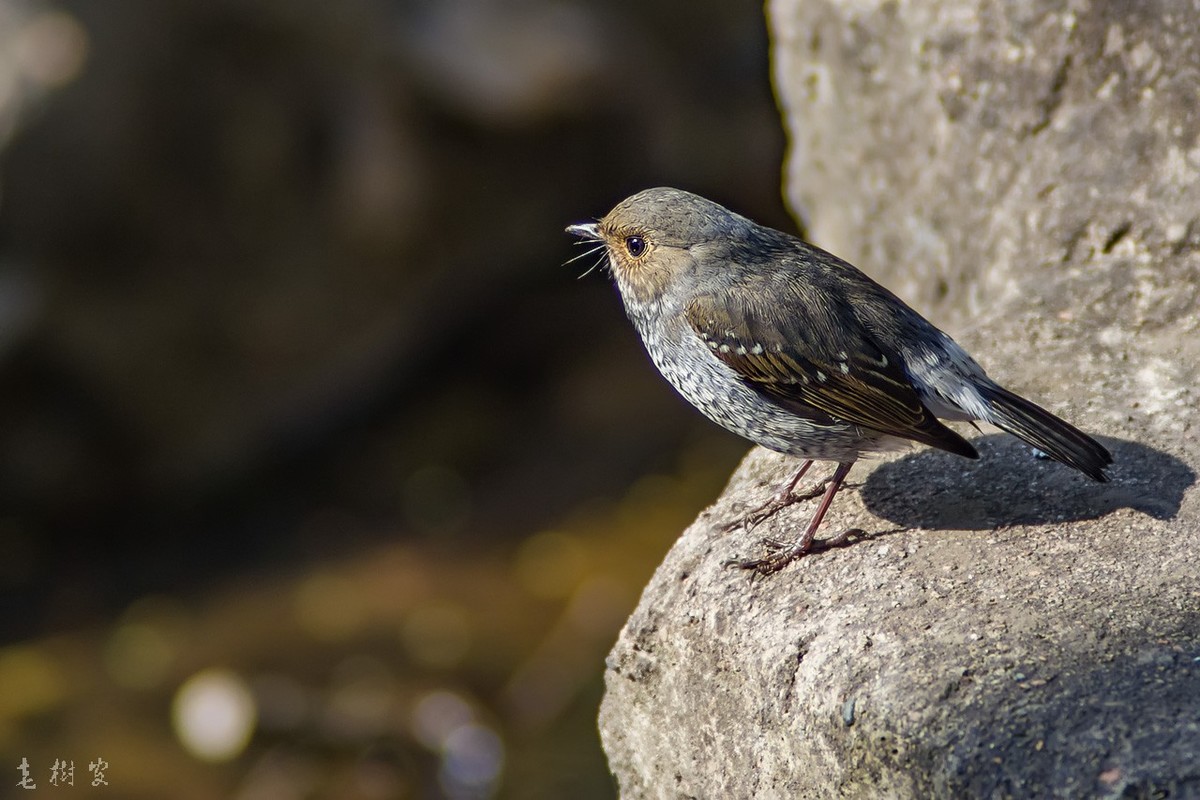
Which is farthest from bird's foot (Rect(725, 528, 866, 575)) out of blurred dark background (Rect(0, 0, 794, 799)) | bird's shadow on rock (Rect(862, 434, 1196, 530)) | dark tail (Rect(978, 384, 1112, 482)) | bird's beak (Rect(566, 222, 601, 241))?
blurred dark background (Rect(0, 0, 794, 799))

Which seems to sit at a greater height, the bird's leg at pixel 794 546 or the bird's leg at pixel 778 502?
the bird's leg at pixel 778 502

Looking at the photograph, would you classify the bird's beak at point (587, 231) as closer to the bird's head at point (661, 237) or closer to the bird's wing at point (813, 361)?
the bird's head at point (661, 237)

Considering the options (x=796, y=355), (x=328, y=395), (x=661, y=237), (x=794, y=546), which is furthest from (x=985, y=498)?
(x=328, y=395)

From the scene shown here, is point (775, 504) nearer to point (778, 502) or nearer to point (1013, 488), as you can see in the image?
point (778, 502)

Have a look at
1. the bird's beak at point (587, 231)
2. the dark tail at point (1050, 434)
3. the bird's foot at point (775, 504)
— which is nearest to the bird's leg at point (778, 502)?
the bird's foot at point (775, 504)

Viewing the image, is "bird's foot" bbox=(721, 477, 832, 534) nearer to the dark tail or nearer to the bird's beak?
the dark tail
